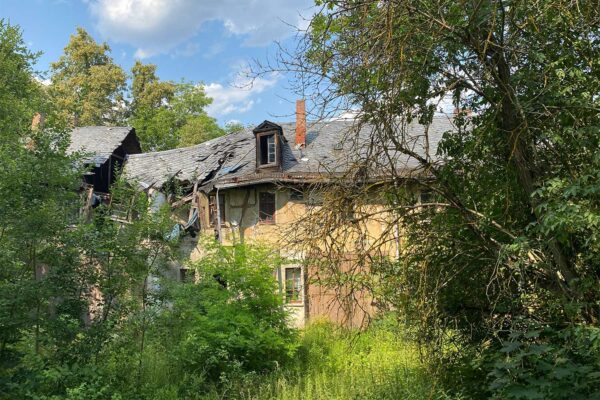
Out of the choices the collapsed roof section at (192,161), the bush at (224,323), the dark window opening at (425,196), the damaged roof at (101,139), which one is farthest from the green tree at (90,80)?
the dark window opening at (425,196)

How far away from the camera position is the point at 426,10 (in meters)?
5.09

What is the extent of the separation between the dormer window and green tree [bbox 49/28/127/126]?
65.9 feet

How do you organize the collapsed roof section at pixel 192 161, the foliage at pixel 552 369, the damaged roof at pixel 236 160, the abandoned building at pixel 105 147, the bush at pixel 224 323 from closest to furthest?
1. the foliage at pixel 552 369
2. the bush at pixel 224 323
3. the damaged roof at pixel 236 160
4. the collapsed roof section at pixel 192 161
5. the abandoned building at pixel 105 147

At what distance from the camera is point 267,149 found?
18844 millimetres


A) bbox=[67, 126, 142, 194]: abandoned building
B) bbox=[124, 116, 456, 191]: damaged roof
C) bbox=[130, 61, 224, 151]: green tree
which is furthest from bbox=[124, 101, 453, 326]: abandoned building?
bbox=[130, 61, 224, 151]: green tree

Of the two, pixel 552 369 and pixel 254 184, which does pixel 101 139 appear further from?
pixel 552 369

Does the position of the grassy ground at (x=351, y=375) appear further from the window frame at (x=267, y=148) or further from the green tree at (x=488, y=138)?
the window frame at (x=267, y=148)

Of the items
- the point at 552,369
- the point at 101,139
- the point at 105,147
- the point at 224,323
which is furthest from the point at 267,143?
the point at 552,369

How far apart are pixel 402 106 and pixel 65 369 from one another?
19.2 ft

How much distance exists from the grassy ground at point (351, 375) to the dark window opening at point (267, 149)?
772 cm

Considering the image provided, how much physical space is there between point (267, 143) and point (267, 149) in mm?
244

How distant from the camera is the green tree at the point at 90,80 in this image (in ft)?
113

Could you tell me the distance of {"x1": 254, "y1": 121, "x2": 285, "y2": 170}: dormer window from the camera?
18.5 metres

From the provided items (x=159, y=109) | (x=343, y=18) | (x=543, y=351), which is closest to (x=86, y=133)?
(x=159, y=109)
